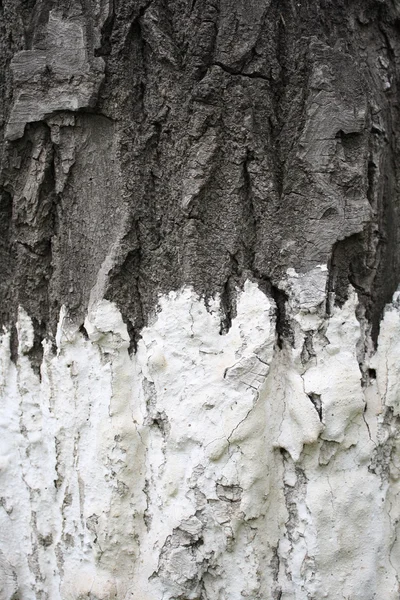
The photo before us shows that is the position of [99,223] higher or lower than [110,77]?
lower

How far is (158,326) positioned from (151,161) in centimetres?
36

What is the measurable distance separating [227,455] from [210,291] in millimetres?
347

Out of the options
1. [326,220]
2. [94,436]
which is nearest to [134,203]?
[326,220]

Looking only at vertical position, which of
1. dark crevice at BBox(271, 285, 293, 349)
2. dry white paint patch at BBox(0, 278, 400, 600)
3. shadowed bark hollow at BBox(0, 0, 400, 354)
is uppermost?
shadowed bark hollow at BBox(0, 0, 400, 354)

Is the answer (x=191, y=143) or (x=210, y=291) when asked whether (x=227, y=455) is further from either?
(x=191, y=143)

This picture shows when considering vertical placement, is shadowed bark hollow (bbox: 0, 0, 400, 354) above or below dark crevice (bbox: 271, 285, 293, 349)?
above

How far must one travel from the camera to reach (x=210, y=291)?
1209 mm

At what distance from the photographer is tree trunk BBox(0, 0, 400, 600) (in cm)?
118

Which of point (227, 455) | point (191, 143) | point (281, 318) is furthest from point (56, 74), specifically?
point (227, 455)

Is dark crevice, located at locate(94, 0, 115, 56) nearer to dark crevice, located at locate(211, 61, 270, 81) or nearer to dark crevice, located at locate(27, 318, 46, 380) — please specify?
dark crevice, located at locate(211, 61, 270, 81)

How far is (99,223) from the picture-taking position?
4.11ft

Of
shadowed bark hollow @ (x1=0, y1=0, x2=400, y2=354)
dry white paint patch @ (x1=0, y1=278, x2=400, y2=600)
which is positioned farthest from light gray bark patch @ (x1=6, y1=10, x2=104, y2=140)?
dry white paint patch @ (x1=0, y1=278, x2=400, y2=600)

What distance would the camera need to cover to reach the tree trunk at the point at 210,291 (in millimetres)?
1178

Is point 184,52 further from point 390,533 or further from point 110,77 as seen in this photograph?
point 390,533
